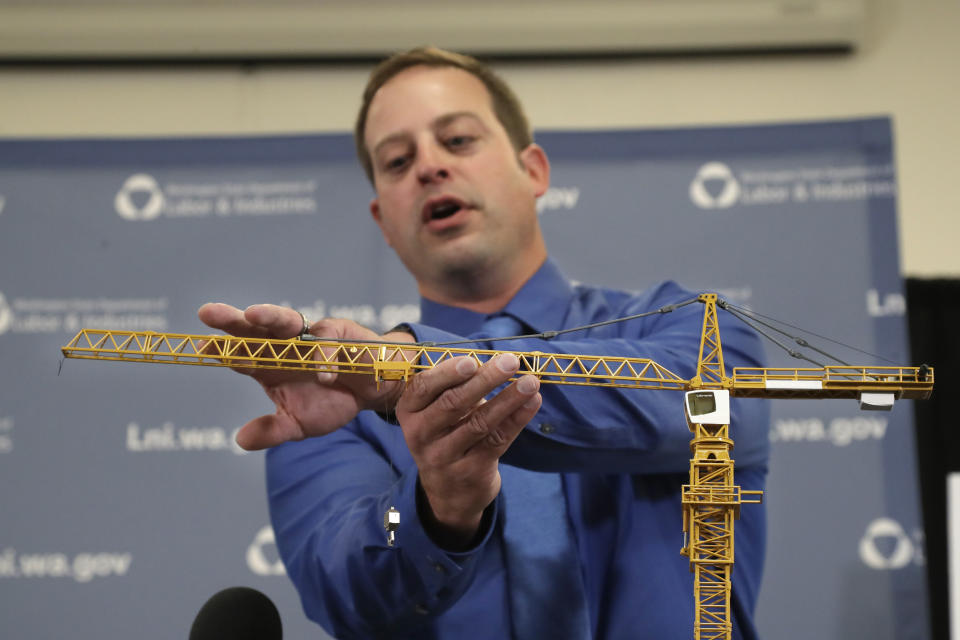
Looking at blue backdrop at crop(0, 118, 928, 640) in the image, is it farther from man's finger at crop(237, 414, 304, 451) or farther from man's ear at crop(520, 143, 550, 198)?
man's finger at crop(237, 414, 304, 451)

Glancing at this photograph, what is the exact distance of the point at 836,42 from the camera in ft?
27.3

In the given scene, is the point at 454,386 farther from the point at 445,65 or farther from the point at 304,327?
the point at 445,65

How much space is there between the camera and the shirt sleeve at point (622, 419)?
12.8ft

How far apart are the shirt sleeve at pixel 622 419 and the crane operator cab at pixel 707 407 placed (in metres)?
0.23

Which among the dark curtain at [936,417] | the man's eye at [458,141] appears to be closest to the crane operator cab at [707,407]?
the man's eye at [458,141]

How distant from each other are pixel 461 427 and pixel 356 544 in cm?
96

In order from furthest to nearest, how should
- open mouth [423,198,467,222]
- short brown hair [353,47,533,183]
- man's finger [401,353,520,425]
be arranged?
short brown hair [353,47,533,183] → open mouth [423,198,467,222] → man's finger [401,353,520,425]

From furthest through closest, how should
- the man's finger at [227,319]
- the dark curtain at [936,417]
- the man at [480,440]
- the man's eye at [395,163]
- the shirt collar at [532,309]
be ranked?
the dark curtain at [936,417], the man's eye at [395,163], the shirt collar at [532,309], the man at [480,440], the man's finger at [227,319]

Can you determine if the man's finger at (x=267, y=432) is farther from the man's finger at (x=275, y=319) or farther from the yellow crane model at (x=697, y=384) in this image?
the man's finger at (x=275, y=319)

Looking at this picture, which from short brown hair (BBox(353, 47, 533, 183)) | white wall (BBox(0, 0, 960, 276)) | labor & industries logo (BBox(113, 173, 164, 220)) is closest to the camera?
short brown hair (BBox(353, 47, 533, 183))

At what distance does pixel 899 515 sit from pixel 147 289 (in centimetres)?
471

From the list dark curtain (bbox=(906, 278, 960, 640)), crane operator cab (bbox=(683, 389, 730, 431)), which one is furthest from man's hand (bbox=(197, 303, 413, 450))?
dark curtain (bbox=(906, 278, 960, 640))

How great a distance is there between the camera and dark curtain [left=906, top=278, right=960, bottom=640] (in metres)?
7.43

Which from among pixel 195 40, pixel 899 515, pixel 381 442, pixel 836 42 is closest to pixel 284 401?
pixel 381 442
